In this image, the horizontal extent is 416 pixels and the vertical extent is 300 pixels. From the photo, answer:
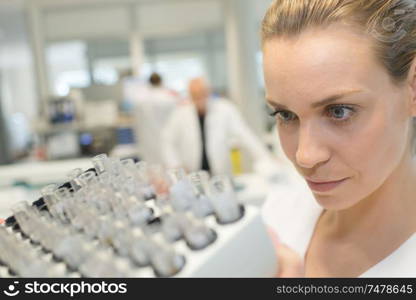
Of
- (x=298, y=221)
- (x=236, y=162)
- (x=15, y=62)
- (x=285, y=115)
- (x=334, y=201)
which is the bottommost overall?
(x=236, y=162)

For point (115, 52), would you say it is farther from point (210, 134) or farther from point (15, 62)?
point (210, 134)

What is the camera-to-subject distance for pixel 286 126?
0.58m

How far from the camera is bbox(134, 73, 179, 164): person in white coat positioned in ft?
10.8

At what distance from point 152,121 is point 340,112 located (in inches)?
112

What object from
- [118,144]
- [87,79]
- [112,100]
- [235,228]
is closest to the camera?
[235,228]

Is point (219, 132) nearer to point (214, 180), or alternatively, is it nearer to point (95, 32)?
point (214, 180)

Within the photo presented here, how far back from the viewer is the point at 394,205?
0.65 meters

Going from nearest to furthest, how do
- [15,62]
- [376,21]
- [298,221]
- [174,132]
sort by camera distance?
[376,21], [298,221], [174,132], [15,62]

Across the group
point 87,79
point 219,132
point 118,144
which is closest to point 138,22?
point 87,79

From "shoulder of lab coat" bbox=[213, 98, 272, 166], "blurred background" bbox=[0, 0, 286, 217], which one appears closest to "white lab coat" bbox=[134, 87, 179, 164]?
"shoulder of lab coat" bbox=[213, 98, 272, 166]

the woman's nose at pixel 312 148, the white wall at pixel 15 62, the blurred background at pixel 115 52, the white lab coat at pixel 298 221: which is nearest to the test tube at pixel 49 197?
the woman's nose at pixel 312 148

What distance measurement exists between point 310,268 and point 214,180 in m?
0.24

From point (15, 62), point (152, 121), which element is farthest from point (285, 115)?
point (15, 62)

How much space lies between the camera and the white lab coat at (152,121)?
328 centimetres
